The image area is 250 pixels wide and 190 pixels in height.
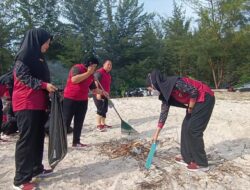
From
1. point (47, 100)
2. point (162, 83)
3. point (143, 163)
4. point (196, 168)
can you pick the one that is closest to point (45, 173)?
point (47, 100)

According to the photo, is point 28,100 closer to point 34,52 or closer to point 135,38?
point 34,52

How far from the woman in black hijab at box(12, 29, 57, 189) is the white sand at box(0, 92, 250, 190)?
35cm

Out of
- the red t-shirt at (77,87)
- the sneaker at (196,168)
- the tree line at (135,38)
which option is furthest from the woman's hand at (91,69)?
the tree line at (135,38)

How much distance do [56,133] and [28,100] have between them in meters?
0.55

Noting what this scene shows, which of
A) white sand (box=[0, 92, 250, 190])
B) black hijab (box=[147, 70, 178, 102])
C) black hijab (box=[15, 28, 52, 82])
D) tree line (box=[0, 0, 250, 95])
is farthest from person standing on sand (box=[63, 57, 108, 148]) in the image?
tree line (box=[0, 0, 250, 95])

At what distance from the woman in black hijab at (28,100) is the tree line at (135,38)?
61.6 ft

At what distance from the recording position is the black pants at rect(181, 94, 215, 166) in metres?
5.25

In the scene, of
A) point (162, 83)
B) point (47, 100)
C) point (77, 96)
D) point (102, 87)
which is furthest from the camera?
point (102, 87)

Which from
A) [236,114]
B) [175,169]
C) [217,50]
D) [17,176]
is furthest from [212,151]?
[217,50]

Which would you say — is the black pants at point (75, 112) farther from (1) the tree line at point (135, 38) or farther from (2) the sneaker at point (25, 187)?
(1) the tree line at point (135, 38)

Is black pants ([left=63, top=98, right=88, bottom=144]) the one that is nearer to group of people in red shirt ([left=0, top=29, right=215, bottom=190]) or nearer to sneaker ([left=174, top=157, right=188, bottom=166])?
group of people in red shirt ([left=0, top=29, right=215, bottom=190])

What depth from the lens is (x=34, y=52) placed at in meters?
4.40

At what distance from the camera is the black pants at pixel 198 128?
17.2 ft

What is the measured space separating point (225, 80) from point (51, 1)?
13428 mm
